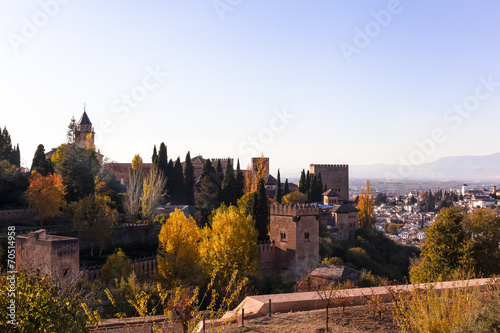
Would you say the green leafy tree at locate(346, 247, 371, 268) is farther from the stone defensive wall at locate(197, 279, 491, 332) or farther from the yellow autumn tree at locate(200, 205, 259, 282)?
the stone defensive wall at locate(197, 279, 491, 332)

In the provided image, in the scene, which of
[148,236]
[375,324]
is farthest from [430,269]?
[148,236]

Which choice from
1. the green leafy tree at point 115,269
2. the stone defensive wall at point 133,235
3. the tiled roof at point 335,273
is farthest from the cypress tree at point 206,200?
the tiled roof at point 335,273

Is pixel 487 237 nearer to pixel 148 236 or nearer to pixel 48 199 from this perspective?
pixel 148 236

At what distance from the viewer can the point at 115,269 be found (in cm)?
2177

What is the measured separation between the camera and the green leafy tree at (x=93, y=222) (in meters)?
26.4

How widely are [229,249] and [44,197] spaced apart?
44.2ft

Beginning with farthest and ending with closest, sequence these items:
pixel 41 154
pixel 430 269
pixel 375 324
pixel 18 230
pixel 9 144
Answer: pixel 9 144, pixel 41 154, pixel 18 230, pixel 430 269, pixel 375 324

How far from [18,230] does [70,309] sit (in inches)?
968

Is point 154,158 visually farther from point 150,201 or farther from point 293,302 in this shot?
point 293,302

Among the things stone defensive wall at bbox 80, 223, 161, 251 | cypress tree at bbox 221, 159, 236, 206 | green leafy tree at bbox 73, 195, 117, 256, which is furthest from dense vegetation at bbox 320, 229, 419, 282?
green leafy tree at bbox 73, 195, 117, 256

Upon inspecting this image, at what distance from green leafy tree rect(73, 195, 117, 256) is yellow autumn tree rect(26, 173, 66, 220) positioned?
2393mm

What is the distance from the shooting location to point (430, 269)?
17125mm

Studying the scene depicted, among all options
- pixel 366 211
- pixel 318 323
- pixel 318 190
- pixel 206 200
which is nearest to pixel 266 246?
pixel 206 200

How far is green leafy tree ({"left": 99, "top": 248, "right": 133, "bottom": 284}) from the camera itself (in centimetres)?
2105
